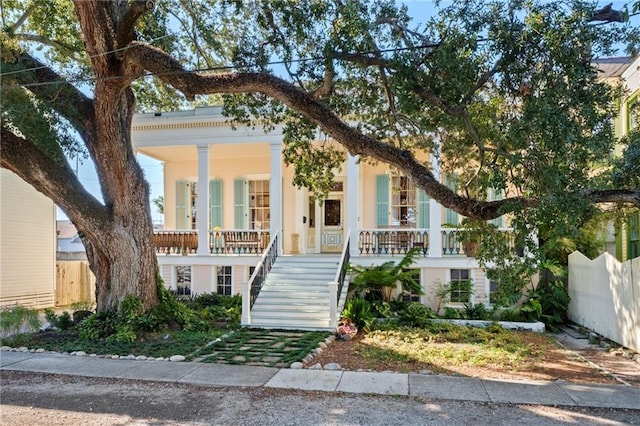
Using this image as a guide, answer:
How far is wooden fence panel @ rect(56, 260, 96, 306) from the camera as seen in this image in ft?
55.5

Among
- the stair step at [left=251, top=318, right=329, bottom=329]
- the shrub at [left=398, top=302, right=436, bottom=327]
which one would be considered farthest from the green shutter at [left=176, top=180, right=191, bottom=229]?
the shrub at [left=398, top=302, right=436, bottom=327]

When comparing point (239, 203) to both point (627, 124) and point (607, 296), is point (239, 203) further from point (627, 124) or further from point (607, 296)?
point (627, 124)

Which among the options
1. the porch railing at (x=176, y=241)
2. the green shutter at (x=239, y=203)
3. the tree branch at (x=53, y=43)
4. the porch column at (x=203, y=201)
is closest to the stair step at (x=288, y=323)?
the porch column at (x=203, y=201)

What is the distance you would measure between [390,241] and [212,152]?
6.55 metres

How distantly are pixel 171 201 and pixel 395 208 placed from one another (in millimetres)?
7921

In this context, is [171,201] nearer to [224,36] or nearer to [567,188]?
[224,36]

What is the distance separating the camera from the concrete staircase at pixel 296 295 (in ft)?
34.5

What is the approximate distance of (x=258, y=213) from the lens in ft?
53.6

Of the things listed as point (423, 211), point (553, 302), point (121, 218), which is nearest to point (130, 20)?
point (121, 218)

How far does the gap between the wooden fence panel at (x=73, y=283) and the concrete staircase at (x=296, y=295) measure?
27.3 feet

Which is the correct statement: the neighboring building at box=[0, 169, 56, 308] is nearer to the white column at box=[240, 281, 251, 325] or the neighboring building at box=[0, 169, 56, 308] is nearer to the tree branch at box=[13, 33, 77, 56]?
the tree branch at box=[13, 33, 77, 56]

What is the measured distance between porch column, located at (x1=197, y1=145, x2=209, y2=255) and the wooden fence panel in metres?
5.63

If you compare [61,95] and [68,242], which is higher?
[61,95]

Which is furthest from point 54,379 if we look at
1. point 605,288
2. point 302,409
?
point 605,288
